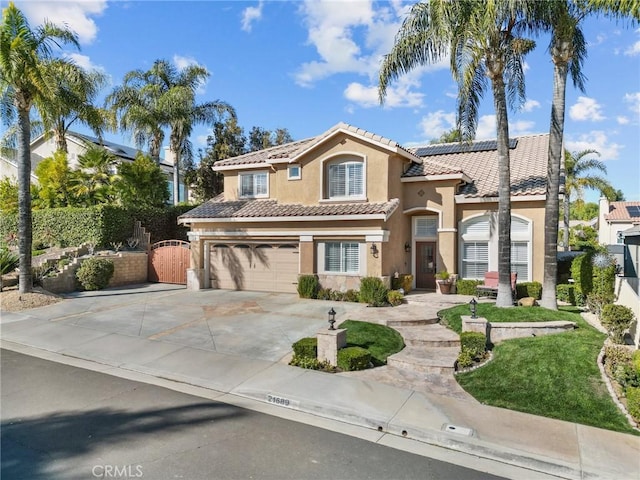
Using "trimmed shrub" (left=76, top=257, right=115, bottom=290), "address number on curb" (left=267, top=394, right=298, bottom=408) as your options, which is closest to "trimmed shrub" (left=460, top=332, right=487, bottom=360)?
"address number on curb" (left=267, top=394, right=298, bottom=408)

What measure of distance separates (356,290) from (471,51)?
30.3ft

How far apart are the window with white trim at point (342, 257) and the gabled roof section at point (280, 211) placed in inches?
49.4

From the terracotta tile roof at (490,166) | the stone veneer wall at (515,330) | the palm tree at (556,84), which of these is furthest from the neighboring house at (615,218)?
the stone veneer wall at (515,330)

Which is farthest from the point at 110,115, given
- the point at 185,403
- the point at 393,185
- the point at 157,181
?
the point at 185,403

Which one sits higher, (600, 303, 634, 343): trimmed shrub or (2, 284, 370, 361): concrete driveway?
(600, 303, 634, 343): trimmed shrub

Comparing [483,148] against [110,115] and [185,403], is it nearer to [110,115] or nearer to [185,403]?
[185,403]

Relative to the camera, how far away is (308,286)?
1661 cm

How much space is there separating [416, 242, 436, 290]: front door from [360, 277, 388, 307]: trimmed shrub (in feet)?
11.8

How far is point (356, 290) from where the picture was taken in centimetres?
1603

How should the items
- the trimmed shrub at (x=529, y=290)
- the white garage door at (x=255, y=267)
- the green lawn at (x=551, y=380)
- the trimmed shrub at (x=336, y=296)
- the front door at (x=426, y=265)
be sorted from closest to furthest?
the green lawn at (x=551, y=380) → the trimmed shrub at (x=529, y=290) → the trimmed shrub at (x=336, y=296) → the front door at (x=426, y=265) → the white garage door at (x=255, y=267)

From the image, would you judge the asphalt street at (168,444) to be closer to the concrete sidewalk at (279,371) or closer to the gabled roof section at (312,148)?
the concrete sidewalk at (279,371)

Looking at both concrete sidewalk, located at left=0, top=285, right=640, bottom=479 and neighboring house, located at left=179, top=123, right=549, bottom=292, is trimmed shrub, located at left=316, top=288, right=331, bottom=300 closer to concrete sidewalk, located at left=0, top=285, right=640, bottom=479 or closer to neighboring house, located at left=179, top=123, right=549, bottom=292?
neighboring house, located at left=179, top=123, right=549, bottom=292

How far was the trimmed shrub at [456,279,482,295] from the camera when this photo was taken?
1605 cm

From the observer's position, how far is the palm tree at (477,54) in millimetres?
11523
